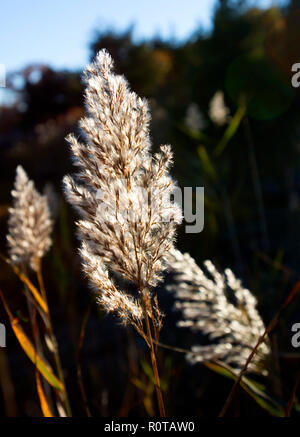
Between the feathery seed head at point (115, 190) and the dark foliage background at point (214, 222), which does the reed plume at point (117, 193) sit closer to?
the feathery seed head at point (115, 190)

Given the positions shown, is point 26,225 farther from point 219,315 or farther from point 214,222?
point 214,222

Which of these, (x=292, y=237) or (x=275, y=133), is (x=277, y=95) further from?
(x=292, y=237)

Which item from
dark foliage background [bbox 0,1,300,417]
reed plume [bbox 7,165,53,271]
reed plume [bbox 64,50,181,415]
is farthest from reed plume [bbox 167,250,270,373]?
reed plume [bbox 7,165,53,271]

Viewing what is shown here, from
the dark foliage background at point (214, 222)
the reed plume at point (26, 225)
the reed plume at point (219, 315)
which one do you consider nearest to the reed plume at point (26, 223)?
the reed plume at point (26, 225)

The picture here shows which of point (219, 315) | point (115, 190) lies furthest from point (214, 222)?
point (115, 190)

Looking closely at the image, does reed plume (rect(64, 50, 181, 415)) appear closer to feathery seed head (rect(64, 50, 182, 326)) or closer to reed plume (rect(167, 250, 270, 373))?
feathery seed head (rect(64, 50, 182, 326))

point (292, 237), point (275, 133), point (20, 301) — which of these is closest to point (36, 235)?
point (20, 301)
